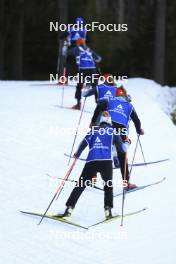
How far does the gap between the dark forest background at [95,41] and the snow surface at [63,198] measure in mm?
12410

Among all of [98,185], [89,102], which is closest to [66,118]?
[89,102]

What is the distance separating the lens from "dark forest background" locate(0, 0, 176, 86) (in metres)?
31.2

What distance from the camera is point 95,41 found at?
107ft

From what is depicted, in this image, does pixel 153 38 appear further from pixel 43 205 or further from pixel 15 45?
pixel 43 205

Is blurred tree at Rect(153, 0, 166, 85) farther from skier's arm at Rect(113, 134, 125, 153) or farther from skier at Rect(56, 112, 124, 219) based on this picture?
skier at Rect(56, 112, 124, 219)

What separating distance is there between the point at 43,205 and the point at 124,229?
5.40ft

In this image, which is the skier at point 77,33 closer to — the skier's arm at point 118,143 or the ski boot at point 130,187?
the ski boot at point 130,187

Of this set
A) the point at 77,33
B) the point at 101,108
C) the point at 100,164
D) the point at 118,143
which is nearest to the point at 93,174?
the point at 100,164

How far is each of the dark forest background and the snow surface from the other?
1241cm

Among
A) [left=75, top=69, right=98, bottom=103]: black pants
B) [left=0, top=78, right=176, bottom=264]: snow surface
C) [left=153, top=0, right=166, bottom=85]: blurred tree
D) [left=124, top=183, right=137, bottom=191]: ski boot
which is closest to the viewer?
[left=0, top=78, right=176, bottom=264]: snow surface

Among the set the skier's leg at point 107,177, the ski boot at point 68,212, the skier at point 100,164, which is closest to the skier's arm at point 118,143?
the skier at point 100,164

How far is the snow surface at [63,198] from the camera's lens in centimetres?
927

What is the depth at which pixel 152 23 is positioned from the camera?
31.4 m

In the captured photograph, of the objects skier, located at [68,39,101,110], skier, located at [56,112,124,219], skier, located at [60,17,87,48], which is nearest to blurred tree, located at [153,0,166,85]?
skier, located at [60,17,87,48]
